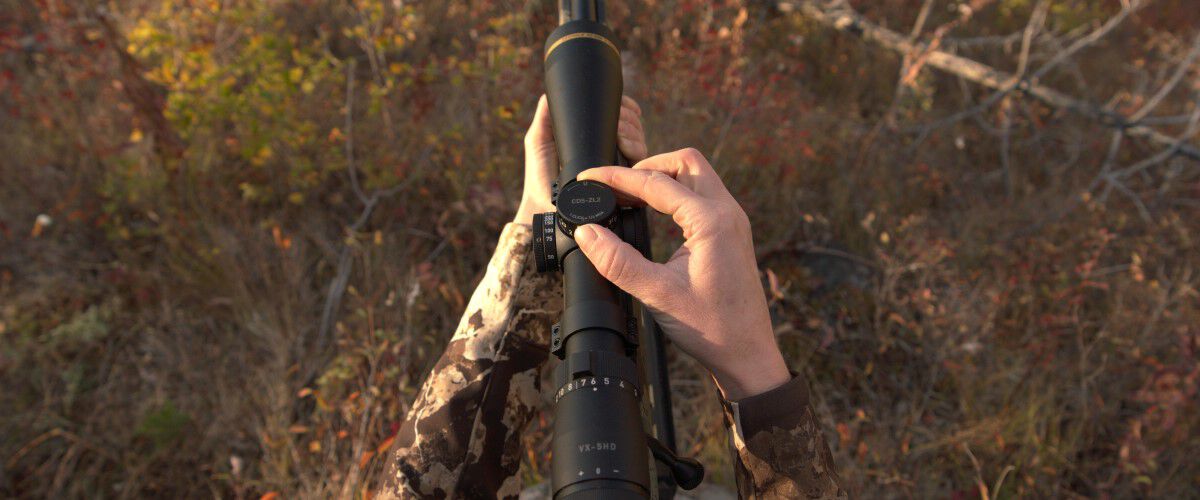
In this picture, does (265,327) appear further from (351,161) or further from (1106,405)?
(1106,405)

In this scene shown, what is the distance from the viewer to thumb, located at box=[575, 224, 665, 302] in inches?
39.7

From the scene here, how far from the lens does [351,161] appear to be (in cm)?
315

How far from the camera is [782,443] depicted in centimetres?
108

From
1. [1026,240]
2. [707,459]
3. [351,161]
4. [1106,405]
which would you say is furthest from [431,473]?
[1026,240]

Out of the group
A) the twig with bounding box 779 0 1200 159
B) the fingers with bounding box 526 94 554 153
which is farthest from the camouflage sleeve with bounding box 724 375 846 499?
the twig with bounding box 779 0 1200 159

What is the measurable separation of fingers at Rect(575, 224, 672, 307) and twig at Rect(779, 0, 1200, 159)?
328 centimetres

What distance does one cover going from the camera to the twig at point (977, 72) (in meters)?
3.56

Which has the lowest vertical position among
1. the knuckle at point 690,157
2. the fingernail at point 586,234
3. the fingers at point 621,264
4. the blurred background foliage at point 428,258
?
the blurred background foliage at point 428,258

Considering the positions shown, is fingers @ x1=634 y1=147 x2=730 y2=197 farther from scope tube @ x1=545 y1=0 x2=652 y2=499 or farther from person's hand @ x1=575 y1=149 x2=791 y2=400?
scope tube @ x1=545 y1=0 x2=652 y2=499

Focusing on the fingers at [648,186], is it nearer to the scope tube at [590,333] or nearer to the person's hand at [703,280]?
the person's hand at [703,280]

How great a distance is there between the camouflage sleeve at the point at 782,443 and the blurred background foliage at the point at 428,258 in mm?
1280

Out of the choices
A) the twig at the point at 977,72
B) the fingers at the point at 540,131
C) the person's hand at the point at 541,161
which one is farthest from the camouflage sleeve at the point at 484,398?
the twig at the point at 977,72

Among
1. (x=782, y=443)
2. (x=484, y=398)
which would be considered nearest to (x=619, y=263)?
(x=782, y=443)

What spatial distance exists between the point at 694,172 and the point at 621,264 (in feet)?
0.82
